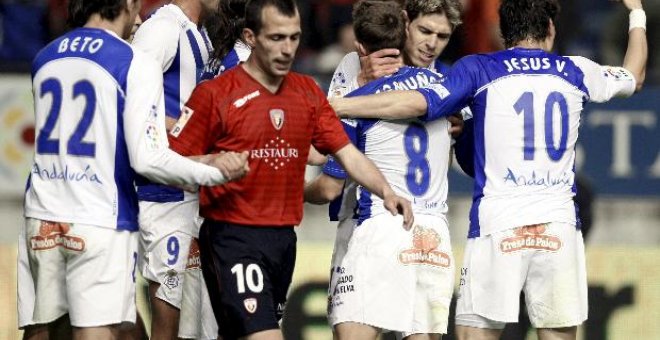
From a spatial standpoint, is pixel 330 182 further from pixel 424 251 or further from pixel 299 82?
pixel 299 82

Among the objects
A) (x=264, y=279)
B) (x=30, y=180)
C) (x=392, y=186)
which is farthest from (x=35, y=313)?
(x=392, y=186)

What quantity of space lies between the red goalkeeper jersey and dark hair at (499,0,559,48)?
4.40 feet

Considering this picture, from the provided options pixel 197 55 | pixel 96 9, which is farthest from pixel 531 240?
pixel 96 9

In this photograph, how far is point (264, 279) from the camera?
691 cm

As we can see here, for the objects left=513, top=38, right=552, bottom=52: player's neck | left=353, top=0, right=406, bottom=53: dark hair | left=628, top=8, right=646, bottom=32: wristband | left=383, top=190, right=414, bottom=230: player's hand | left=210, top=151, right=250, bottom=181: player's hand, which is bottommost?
left=383, top=190, right=414, bottom=230: player's hand

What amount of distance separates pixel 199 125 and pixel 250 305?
2.78 feet

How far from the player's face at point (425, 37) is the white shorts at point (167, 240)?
4.69 feet

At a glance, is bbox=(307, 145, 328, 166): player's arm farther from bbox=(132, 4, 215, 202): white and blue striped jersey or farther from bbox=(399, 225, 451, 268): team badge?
bbox=(399, 225, 451, 268): team badge

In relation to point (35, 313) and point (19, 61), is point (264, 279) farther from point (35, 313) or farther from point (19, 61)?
point (19, 61)

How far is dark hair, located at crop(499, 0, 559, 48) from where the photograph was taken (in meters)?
7.70

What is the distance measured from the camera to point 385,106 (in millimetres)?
7461

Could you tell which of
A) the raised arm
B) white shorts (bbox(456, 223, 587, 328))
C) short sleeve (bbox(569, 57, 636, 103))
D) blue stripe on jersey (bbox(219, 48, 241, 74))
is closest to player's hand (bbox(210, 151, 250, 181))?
the raised arm

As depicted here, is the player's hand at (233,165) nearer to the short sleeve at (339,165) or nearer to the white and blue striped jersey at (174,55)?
the short sleeve at (339,165)

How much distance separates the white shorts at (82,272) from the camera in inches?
267
